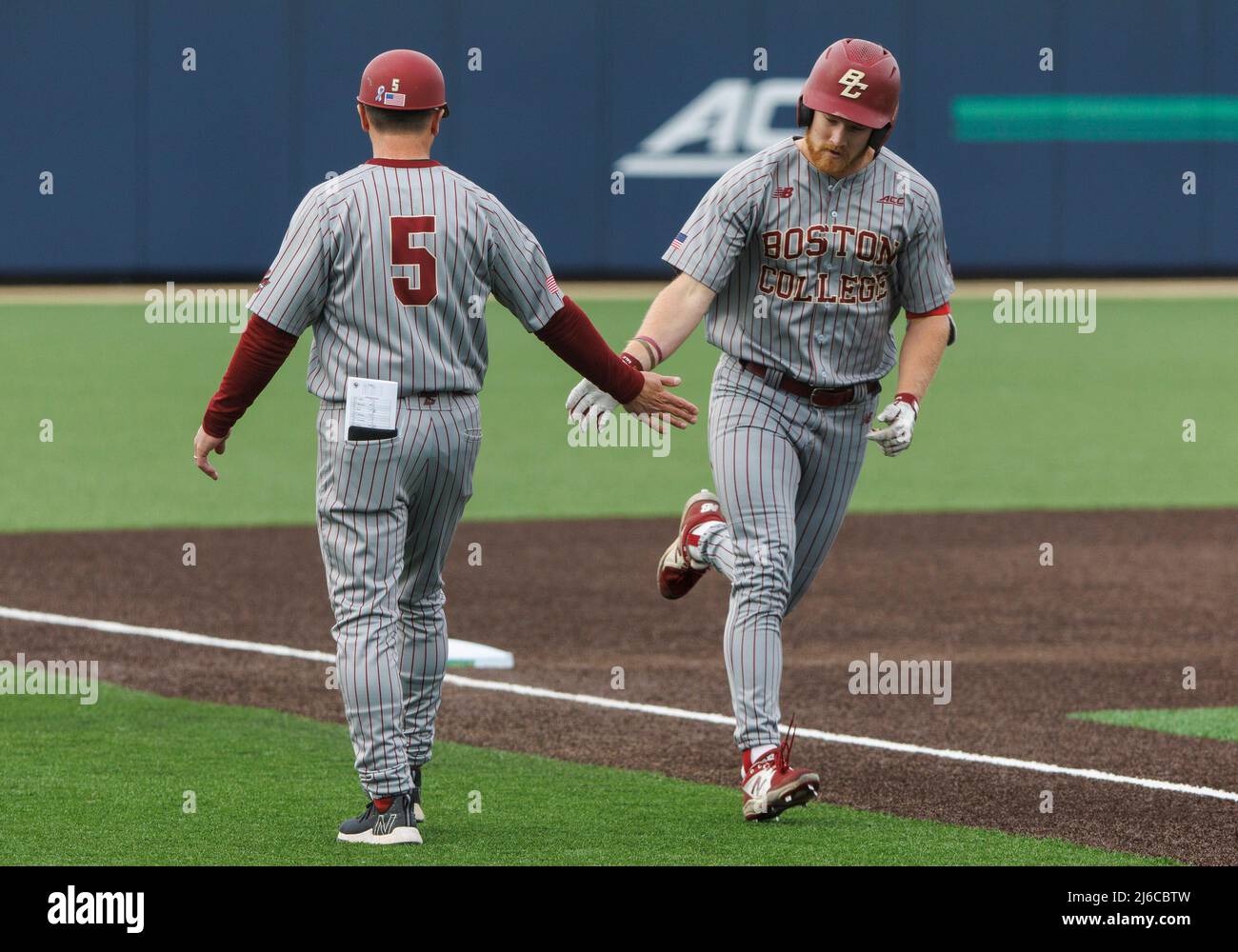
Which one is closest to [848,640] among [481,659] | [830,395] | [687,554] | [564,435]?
[481,659]

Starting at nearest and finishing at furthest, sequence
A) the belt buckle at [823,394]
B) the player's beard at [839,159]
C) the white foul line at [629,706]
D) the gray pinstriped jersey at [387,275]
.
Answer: the gray pinstriped jersey at [387,275] < the player's beard at [839,159] < the belt buckle at [823,394] < the white foul line at [629,706]

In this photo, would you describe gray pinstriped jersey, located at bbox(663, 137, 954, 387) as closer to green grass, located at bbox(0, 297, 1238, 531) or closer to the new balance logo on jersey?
the new balance logo on jersey

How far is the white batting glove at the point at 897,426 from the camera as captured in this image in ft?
20.2

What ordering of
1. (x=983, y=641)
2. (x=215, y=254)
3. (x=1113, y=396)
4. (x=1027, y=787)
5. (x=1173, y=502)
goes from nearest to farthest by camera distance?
(x=1027, y=787), (x=983, y=641), (x=1173, y=502), (x=1113, y=396), (x=215, y=254)

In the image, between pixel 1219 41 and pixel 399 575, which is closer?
pixel 399 575

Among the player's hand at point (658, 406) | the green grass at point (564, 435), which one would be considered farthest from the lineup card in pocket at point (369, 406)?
the green grass at point (564, 435)

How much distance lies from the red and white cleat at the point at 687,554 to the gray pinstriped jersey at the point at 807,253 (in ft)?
2.27

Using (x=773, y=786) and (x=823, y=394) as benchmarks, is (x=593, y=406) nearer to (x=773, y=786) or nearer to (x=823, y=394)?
(x=823, y=394)

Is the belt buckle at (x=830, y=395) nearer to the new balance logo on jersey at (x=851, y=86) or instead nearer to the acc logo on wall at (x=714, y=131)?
the new balance logo on jersey at (x=851, y=86)

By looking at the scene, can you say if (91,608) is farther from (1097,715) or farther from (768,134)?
(768,134)

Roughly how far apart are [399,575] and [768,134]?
963 inches

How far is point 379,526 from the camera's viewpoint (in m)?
5.50

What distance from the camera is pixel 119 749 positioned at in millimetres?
7008
